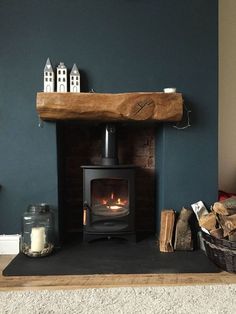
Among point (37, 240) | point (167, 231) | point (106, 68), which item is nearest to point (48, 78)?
point (106, 68)

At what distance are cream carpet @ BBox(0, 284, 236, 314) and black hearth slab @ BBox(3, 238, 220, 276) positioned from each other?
0.21 meters

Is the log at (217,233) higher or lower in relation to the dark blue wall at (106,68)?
lower

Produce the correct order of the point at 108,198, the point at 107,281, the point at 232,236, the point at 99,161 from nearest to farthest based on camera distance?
the point at 107,281 < the point at 232,236 < the point at 108,198 < the point at 99,161

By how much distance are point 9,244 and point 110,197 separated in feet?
2.84

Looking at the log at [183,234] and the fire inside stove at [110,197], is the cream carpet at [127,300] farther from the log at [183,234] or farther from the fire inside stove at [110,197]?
the fire inside stove at [110,197]

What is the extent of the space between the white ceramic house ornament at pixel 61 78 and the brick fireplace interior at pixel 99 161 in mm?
557

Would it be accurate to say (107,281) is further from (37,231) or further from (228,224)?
(228,224)

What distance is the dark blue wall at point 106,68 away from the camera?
89.4 inches

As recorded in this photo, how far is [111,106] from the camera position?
2.13 meters

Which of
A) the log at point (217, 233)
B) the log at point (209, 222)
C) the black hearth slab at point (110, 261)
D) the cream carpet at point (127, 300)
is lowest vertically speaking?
the cream carpet at point (127, 300)

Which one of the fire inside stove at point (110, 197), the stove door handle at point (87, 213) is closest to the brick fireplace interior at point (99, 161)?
the fire inside stove at point (110, 197)

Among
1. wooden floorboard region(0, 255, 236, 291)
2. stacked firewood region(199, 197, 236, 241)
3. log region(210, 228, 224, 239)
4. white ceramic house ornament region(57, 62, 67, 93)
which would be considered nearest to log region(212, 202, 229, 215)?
stacked firewood region(199, 197, 236, 241)

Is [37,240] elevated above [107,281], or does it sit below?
above

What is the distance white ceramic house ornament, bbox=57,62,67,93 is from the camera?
2.22 meters
